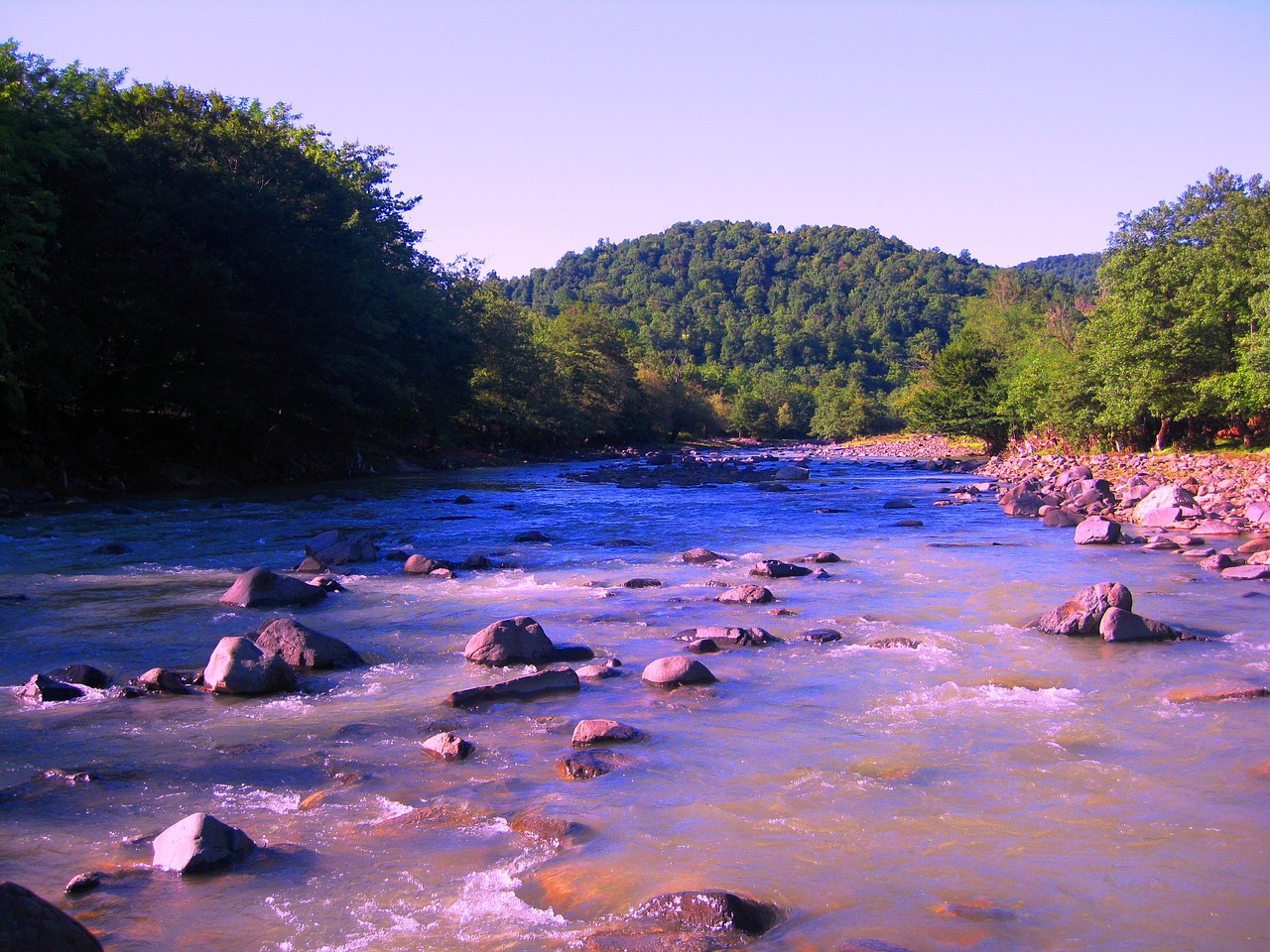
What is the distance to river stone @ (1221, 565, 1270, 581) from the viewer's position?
523 inches

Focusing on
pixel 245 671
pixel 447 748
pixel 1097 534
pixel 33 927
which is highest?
pixel 1097 534

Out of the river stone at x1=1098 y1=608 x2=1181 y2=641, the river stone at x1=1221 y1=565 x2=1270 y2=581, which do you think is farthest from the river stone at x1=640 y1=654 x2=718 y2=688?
the river stone at x1=1221 y1=565 x2=1270 y2=581

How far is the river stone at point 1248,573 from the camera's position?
1327 cm

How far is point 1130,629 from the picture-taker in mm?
9953

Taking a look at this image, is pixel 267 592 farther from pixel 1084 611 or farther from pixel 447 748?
pixel 1084 611

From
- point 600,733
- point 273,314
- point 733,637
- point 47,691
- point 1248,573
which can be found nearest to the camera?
point 600,733

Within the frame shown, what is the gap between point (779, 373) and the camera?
142 metres

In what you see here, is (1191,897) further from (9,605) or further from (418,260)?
(418,260)

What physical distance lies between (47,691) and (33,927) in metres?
5.30

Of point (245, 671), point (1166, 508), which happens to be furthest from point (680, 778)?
point (1166, 508)

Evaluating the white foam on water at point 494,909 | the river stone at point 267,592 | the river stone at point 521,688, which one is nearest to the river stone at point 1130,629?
the river stone at point 521,688

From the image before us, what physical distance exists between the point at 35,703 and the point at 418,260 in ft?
154

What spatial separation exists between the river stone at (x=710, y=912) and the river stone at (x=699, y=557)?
11.7 m

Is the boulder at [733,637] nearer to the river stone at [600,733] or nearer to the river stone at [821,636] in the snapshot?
the river stone at [821,636]
